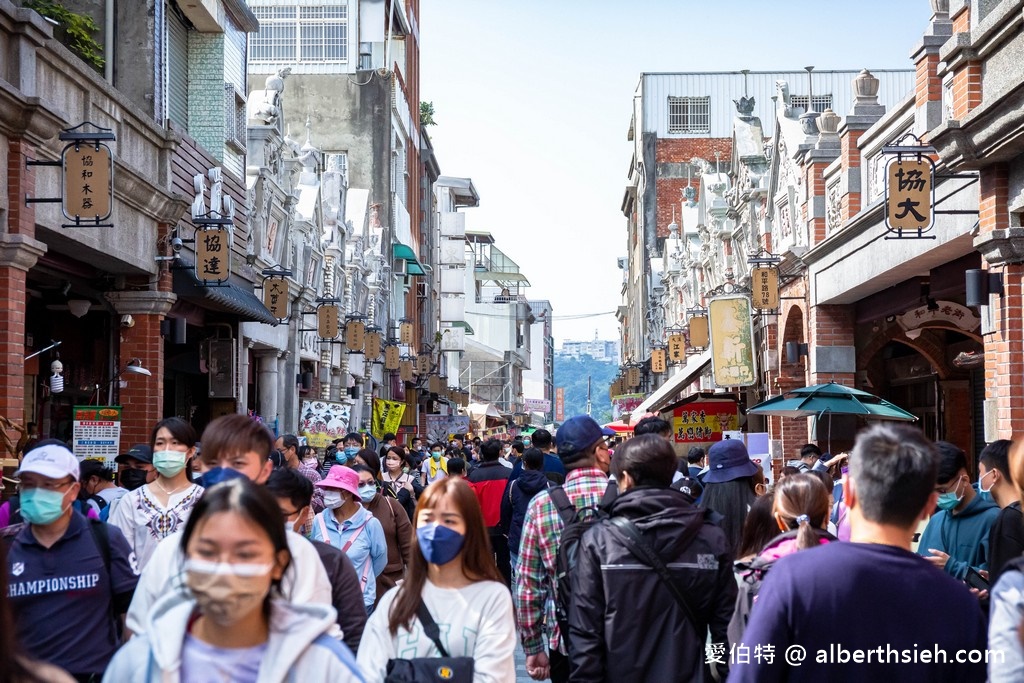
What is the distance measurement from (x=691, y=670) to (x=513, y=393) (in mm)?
100999

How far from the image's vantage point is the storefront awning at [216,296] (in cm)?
1825

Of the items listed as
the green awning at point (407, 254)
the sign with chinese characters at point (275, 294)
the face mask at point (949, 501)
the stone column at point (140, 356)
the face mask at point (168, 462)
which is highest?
the green awning at point (407, 254)

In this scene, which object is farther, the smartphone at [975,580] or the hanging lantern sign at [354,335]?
the hanging lantern sign at [354,335]

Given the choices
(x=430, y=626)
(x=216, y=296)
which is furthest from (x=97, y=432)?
(x=430, y=626)

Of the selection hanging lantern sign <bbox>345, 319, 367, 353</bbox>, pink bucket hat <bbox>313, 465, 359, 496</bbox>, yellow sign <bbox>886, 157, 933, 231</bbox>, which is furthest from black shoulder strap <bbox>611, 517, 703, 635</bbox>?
hanging lantern sign <bbox>345, 319, 367, 353</bbox>

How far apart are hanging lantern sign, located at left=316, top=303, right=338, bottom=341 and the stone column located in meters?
12.2

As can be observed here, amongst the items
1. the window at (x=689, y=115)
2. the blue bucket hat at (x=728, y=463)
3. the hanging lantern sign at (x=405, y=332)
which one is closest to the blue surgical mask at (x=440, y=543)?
the blue bucket hat at (x=728, y=463)

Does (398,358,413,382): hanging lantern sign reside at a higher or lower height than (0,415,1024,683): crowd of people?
higher

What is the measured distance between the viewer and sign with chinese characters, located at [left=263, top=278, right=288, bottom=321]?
23.7 meters

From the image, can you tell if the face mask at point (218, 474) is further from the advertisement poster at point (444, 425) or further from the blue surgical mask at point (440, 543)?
the advertisement poster at point (444, 425)

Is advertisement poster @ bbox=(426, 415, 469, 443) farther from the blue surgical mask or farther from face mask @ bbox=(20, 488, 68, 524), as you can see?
the blue surgical mask

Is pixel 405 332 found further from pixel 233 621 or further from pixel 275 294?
pixel 233 621

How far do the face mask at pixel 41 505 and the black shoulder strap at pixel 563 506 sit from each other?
2.50 metres

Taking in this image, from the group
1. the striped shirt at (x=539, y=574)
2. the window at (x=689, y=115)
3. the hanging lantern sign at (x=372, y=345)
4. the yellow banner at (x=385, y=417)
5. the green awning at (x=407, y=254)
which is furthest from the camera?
the window at (x=689, y=115)
